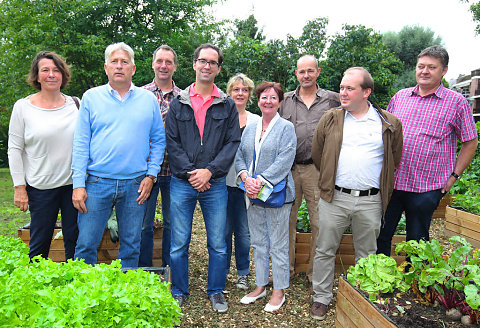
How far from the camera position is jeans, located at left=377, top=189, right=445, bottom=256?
355 cm

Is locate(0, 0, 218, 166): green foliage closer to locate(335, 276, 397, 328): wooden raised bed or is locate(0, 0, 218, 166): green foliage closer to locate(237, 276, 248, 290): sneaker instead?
locate(237, 276, 248, 290): sneaker

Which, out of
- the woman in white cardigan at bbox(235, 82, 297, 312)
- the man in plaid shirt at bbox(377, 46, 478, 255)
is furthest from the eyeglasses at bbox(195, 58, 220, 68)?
the man in plaid shirt at bbox(377, 46, 478, 255)

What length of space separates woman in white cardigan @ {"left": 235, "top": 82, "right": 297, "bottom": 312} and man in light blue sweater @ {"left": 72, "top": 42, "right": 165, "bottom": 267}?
0.91 m

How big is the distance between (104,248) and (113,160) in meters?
1.55

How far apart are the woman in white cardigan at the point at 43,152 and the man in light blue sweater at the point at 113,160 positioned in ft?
0.81

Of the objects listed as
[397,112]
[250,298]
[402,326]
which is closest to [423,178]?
[397,112]

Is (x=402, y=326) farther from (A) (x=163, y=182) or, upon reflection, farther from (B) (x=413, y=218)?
(A) (x=163, y=182)

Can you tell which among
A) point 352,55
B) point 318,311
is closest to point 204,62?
point 318,311

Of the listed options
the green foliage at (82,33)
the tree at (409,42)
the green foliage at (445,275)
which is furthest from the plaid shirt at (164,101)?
the tree at (409,42)

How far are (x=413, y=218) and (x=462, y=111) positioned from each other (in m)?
1.10

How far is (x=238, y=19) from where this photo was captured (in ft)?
86.0

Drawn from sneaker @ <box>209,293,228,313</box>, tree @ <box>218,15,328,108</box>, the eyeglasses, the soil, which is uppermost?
tree @ <box>218,15,328,108</box>

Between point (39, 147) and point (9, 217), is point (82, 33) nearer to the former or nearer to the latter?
point (9, 217)

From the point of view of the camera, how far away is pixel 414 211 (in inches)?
143
